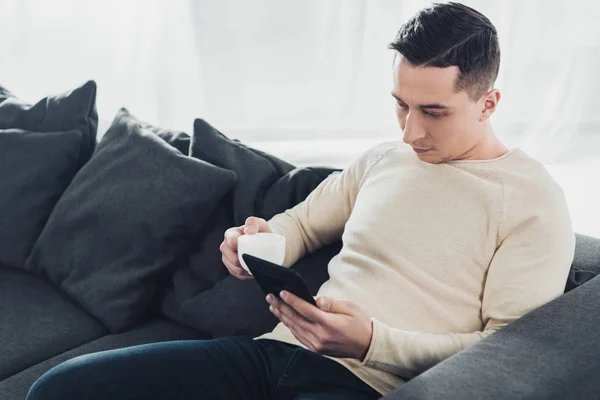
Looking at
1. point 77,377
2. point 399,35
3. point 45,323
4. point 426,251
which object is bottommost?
point 45,323

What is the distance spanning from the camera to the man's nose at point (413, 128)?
1.48 meters

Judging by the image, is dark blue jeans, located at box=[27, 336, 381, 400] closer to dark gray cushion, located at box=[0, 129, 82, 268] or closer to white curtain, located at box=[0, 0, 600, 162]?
dark gray cushion, located at box=[0, 129, 82, 268]

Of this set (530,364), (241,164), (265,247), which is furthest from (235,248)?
(530,364)

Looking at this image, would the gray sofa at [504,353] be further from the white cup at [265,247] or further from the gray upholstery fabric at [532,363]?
the white cup at [265,247]

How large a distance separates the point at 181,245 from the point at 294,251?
0.36 metres

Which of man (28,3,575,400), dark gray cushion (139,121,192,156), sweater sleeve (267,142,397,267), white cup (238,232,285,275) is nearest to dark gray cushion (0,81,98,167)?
dark gray cushion (139,121,192,156)

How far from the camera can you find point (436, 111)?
1468 mm

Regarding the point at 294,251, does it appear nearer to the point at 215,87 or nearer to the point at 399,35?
the point at 399,35

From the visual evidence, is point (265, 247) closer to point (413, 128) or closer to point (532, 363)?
point (413, 128)

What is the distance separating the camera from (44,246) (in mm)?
2117

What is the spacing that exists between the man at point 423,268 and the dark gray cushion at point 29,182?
0.87m

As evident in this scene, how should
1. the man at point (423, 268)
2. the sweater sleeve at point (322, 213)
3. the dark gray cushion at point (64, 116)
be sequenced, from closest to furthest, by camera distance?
the man at point (423, 268) → the sweater sleeve at point (322, 213) → the dark gray cushion at point (64, 116)

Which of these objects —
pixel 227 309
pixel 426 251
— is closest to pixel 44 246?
pixel 227 309

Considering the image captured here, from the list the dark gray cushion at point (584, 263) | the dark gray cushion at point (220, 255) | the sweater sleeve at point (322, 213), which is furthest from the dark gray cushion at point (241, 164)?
the dark gray cushion at point (584, 263)
